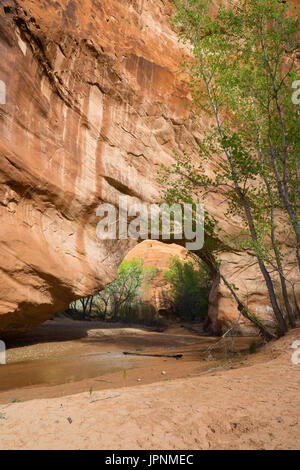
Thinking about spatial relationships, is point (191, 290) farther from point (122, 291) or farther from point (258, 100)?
point (258, 100)

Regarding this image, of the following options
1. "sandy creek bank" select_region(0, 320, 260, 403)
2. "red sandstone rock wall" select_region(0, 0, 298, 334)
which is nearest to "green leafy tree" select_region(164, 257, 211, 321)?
"red sandstone rock wall" select_region(0, 0, 298, 334)

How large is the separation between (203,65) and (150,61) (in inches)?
214

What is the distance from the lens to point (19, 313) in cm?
898

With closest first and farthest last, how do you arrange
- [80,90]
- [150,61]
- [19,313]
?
[19,313] → [80,90] → [150,61]

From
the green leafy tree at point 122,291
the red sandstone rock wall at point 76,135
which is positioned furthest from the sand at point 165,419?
the green leafy tree at point 122,291

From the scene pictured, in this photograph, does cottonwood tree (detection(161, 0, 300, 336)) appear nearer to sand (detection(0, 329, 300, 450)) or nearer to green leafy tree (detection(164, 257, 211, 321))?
sand (detection(0, 329, 300, 450))

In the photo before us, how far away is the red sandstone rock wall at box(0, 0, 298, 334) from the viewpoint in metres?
8.85

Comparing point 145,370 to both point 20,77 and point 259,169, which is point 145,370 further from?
point 20,77

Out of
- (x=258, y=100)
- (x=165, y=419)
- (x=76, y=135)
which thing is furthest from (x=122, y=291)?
(x=165, y=419)

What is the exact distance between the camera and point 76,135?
10.9m

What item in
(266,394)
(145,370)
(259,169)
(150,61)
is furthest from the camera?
(150,61)

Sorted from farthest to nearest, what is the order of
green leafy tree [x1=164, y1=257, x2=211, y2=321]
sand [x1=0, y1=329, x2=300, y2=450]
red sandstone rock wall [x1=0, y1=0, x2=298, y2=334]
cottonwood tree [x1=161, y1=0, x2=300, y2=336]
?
green leafy tree [x1=164, y1=257, x2=211, y2=321], red sandstone rock wall [x1=0, y1=0, x2=298, y2=334], cottonwood tree [x1=161, y1=0, x2=300, y2=336], sand [x1=0, y1=329, x2=300, y2=450]

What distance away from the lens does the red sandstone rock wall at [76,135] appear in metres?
8.85
